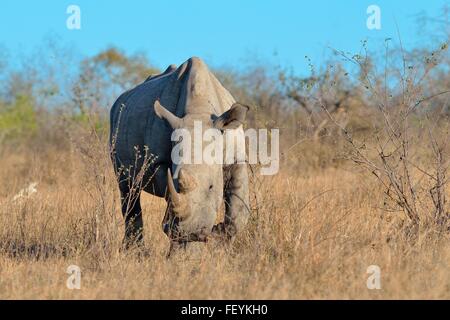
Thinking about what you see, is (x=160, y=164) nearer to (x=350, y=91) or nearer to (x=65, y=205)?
(x=65, y=205)

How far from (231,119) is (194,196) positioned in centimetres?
84

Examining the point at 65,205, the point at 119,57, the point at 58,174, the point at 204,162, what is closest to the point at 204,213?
the point at 204,162

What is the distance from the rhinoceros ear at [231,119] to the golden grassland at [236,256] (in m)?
0.90

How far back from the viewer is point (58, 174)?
13.9m

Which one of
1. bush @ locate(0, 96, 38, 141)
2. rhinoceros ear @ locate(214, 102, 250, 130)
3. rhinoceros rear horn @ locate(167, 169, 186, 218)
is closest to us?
rhinoceros rear horn @ locate(167, 169, 186, 218)

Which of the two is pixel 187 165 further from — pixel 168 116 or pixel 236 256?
pixel 236 256

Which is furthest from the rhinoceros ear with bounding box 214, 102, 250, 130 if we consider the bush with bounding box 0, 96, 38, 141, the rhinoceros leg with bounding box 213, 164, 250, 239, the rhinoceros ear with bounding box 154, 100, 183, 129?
the bush with bounding box 0, 96, 38, 141

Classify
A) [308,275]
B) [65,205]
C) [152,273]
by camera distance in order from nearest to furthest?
[308,275] → [152,273] → [65,205]

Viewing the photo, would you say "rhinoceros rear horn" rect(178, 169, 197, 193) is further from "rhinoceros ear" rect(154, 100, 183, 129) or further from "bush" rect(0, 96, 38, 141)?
"bush" rect(0, 96, 38, 141)

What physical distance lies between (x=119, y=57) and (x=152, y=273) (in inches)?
1300

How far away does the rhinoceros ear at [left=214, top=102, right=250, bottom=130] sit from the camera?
7.28 m

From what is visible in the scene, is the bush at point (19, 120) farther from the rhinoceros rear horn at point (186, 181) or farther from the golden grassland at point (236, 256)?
the rhinoceros rear horn at point (186, 181)

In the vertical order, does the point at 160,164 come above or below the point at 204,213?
above
